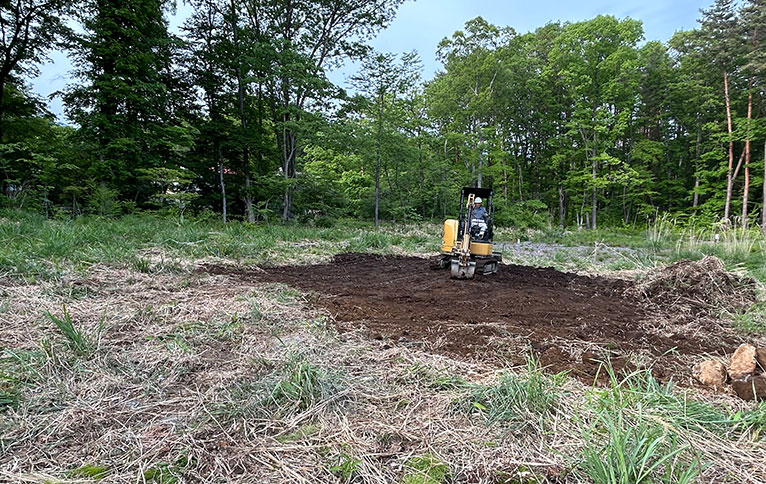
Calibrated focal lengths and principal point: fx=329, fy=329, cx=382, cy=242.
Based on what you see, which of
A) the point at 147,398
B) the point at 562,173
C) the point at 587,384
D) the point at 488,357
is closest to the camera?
the point at 147,398

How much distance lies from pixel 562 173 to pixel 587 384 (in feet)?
80.4

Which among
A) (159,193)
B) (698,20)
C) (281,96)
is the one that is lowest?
(159,193)

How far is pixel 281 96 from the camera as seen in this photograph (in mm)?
12281

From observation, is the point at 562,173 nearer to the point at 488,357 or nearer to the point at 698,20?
the point at 698,20

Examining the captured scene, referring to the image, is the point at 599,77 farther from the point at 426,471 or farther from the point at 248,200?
the point at 426,471

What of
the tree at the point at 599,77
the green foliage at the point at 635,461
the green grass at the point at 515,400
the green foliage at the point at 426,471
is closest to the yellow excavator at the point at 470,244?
the green grass at the point at 515,400

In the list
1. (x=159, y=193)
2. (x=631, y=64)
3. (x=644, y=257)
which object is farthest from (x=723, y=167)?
(x=159, y=193)

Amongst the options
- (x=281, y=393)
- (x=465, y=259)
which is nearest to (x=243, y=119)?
(x=465, y=259)

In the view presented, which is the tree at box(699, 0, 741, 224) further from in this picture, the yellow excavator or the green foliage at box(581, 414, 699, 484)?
the green foliage at box(581, 414, 699, 484)

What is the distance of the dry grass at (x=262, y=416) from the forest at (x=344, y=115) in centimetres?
858

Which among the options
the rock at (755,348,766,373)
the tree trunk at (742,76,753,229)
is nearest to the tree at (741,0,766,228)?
the tree trunk at (742,76,753,229)

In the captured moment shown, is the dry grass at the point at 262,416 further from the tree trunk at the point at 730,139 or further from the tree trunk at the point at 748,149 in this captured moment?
the tree trunk at the point at 730,139

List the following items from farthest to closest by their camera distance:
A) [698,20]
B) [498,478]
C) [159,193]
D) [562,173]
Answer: [562,173]
[698,20]
[159,193]
[498,478]

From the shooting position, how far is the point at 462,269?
17.5 feet
